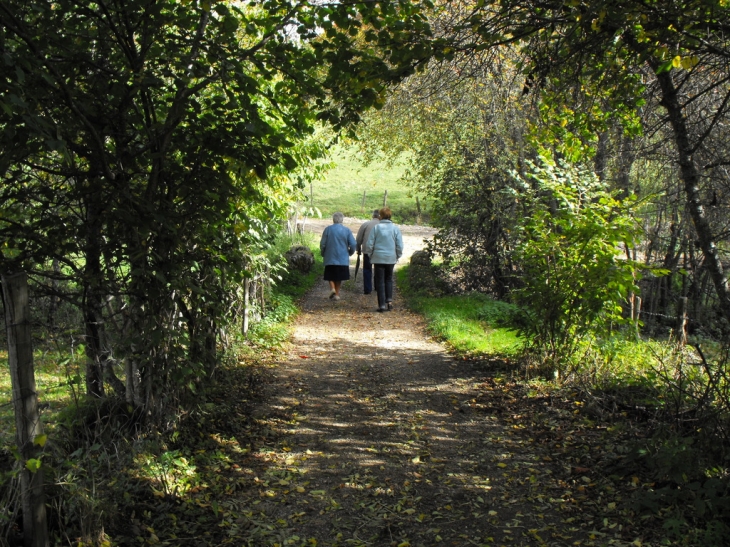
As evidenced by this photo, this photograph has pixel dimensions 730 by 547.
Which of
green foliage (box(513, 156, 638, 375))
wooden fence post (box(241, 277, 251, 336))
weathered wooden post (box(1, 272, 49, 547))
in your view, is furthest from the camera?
wooden fence post (box(241, 277, 251, 336))

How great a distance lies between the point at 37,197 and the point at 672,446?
4.60 m

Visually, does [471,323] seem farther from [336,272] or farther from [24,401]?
[24,401]

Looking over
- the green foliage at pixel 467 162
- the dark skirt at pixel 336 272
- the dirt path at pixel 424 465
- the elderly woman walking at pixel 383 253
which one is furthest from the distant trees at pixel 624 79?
the dark skirt at pixel 336 272

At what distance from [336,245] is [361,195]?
103ft

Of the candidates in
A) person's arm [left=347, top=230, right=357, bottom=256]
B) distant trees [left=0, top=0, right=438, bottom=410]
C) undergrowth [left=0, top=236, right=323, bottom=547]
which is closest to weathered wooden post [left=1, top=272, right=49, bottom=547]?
undergrowth [left=0, top=236, right=323, bottom=547]

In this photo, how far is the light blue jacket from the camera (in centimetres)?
1210

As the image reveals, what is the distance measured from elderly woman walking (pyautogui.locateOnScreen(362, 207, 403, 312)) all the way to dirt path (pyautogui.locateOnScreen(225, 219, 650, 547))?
4.37 m

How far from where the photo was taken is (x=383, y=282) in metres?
12.2

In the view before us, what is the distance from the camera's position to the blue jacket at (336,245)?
12727mm

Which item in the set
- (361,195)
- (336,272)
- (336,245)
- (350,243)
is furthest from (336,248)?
(361,195)

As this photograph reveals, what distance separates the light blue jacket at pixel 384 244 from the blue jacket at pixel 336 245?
693 mm

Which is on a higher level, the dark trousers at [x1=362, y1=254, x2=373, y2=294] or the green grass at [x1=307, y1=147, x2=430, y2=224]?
the green grass at [x1=307, y1=147, x2=430, y2=224]

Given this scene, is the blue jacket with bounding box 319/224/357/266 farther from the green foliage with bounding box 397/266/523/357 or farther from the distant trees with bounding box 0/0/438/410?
the distant trees with bounding box 0/0/438/410

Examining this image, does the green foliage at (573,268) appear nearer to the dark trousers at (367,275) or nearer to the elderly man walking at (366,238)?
the elderly man walking at (366,238)
